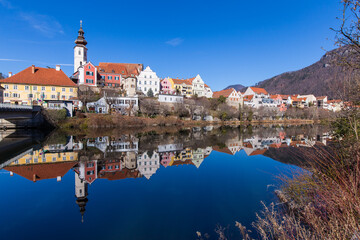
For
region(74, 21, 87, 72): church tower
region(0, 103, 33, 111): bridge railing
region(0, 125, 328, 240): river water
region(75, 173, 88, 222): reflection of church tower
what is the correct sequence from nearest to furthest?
region(0, 125, 328, 240): river water
region(75, 173, 88, 222): reflection of church tower
region(0, 103, 33, 111): bridge railing
region(74, 21, 87, 72): church tower

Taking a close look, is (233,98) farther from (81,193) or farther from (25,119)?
(81,193)

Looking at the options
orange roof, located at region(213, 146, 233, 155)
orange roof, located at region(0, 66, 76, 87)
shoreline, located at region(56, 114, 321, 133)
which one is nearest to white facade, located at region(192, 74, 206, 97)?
shoreline, located at region(56, 114, 321, 133)

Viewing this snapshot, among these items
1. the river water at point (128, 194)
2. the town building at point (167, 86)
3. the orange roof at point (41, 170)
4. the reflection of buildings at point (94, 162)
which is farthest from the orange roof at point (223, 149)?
the town building at point (167, 86)

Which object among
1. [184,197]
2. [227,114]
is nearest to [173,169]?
[184,197]

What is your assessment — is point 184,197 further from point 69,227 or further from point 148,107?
point 148,107

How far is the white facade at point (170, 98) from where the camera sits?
168 ft

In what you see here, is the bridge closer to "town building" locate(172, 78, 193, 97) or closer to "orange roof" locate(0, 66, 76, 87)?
"orange roof" locate(0, 66, 76, 87)

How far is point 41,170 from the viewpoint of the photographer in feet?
40.2

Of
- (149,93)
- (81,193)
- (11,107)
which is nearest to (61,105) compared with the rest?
(11,107)

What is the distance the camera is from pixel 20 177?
11.0m

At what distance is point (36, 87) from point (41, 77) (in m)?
2.64

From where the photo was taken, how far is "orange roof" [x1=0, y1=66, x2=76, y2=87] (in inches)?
1560

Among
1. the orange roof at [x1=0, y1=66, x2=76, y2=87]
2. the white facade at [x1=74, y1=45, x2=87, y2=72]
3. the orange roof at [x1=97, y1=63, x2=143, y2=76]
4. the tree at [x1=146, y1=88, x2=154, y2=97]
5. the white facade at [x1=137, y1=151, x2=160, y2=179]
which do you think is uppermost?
the white facade at [x1=74, y1=45, x2=87, y2=72]

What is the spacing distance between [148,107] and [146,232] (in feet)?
133
